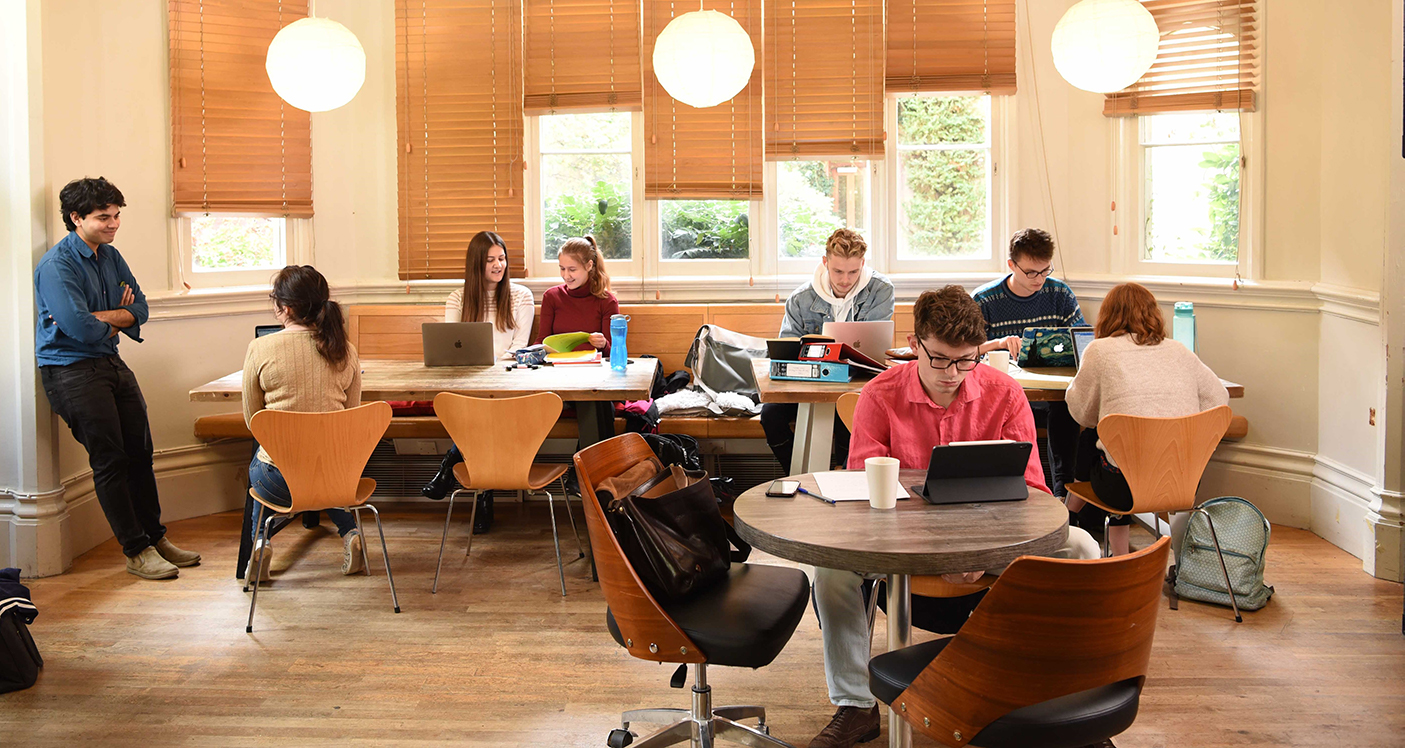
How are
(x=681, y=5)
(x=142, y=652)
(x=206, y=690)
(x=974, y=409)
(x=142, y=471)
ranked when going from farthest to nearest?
(x=681, y=5)
(x=142, y=471)
(x=142, y=652)
(x=206, y=690)
(x=974, y=409)

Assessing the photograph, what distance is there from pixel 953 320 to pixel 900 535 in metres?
0.66

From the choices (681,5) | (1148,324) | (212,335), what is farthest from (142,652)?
(681,5)

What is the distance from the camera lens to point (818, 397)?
377 cm

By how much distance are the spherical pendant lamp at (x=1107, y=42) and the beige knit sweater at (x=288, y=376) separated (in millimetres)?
3370

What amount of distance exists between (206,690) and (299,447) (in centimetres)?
86

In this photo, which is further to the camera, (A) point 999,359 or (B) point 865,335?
(B) point 865,335

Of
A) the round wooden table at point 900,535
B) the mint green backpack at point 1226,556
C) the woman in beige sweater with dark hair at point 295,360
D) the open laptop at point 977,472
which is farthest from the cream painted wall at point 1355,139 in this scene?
the woman in beige sweater with dark hair at point 295,360

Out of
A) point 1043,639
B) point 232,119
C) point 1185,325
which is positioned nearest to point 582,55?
point 232,119

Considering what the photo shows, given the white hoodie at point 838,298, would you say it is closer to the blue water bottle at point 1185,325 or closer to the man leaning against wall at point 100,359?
the blue water bottle at point 1185,325

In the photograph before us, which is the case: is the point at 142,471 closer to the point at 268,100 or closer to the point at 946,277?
the point at 268,100

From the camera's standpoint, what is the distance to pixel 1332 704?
3041 mm

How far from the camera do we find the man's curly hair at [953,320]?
2605 mm

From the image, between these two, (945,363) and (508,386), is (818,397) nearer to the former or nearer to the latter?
(945,363)

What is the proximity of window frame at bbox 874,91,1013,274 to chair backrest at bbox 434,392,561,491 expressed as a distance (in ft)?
9.18
